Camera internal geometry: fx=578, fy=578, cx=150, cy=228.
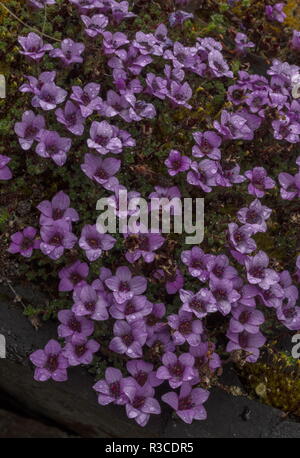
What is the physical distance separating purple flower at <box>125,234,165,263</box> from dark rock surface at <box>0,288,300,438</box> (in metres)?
0.77

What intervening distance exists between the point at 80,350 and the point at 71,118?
174cm

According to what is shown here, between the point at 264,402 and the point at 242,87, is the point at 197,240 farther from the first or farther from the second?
the point at 242,87

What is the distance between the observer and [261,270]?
4133mm

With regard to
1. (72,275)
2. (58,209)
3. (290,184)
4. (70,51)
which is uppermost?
(70,51)

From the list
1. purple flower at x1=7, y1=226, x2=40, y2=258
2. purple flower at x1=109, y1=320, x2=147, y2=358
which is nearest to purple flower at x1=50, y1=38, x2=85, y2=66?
purple flower at x1=7, y1=226, x2=40, y2=258

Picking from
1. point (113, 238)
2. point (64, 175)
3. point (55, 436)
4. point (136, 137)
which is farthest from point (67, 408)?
point (136, 137)

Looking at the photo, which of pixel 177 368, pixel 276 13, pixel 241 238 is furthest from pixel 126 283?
pixel 276 13

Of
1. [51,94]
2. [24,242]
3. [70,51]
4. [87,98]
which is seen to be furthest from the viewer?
[70,51]

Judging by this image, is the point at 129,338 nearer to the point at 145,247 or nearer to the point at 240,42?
the point at 145,247

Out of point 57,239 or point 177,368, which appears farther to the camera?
point 57,239

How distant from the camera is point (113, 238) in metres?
4.00

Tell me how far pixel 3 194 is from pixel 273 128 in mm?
2278

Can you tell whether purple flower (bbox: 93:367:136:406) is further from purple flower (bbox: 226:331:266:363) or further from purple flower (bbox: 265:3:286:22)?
purple flower (bbox: 265:3:286:22)

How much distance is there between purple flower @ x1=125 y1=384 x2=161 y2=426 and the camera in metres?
3.60
